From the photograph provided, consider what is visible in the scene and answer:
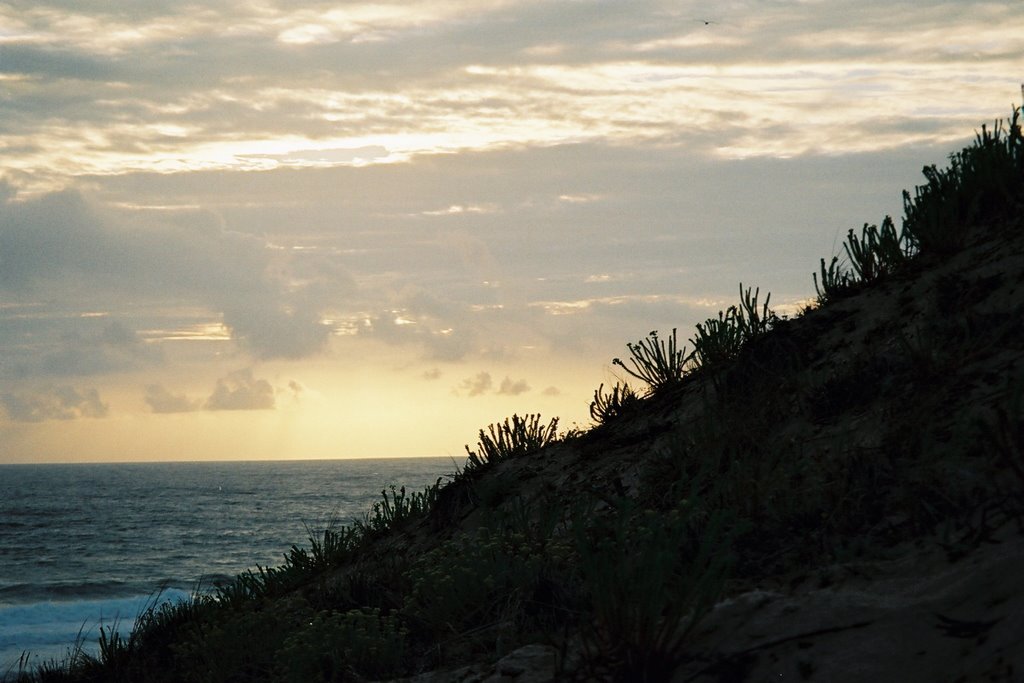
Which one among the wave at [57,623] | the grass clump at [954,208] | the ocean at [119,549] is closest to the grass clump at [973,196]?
the grass clump at [954,208]

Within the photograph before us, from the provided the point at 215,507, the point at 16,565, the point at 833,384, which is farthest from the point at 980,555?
the point at 215,507

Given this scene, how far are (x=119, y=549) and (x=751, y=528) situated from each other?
47703 mm

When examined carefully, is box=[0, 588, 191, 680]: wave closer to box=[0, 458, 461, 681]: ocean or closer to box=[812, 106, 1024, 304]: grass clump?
box=[0, 458, 461, 681]: ocean

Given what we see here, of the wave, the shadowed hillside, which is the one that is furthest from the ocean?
the shadowed hillside

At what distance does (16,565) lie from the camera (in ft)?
135

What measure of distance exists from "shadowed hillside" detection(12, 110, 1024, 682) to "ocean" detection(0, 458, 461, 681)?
126 cm

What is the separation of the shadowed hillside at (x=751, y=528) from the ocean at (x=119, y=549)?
1.26 m

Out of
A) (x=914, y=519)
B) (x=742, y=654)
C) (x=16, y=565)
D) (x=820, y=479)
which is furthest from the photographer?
(x=16, y=565)

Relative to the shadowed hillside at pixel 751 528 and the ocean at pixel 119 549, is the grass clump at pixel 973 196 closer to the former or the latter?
the shadowed hillside at pixel 751 528

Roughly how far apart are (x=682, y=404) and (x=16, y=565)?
41.6m

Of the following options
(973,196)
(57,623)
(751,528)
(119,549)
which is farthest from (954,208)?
(119,549)

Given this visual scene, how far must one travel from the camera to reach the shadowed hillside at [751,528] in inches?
141

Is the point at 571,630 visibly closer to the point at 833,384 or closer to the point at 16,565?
the point at 833,384

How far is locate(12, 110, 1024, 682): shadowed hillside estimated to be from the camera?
11.8 ft
